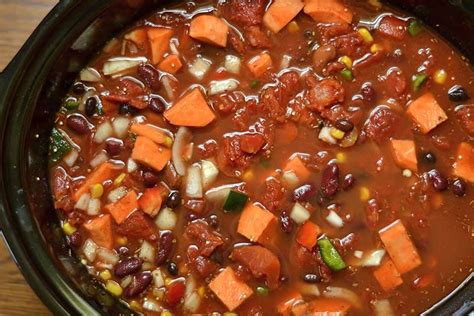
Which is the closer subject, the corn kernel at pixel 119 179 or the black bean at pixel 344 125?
the black bean at pixel 344 125

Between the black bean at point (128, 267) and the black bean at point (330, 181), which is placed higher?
the black bean at point (330, 181)

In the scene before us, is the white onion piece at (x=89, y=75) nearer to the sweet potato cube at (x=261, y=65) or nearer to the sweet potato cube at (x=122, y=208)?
the sweet potato cube at (x=122, y=208)

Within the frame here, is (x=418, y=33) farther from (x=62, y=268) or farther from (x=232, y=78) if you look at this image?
(x=62, y=268)

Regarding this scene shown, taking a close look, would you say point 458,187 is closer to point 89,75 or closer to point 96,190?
point 96,190

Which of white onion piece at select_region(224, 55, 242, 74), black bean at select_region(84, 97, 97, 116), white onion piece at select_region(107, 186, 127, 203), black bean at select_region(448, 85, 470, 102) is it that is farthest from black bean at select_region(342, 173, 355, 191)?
black bean at select_region(84, 97, 97, 116)

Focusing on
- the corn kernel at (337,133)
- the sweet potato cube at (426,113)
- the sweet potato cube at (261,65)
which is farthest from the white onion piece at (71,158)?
the sweet potato cube at (426,113)

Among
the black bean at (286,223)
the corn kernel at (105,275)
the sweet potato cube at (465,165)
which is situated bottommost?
the corn kernel at (105,275)
